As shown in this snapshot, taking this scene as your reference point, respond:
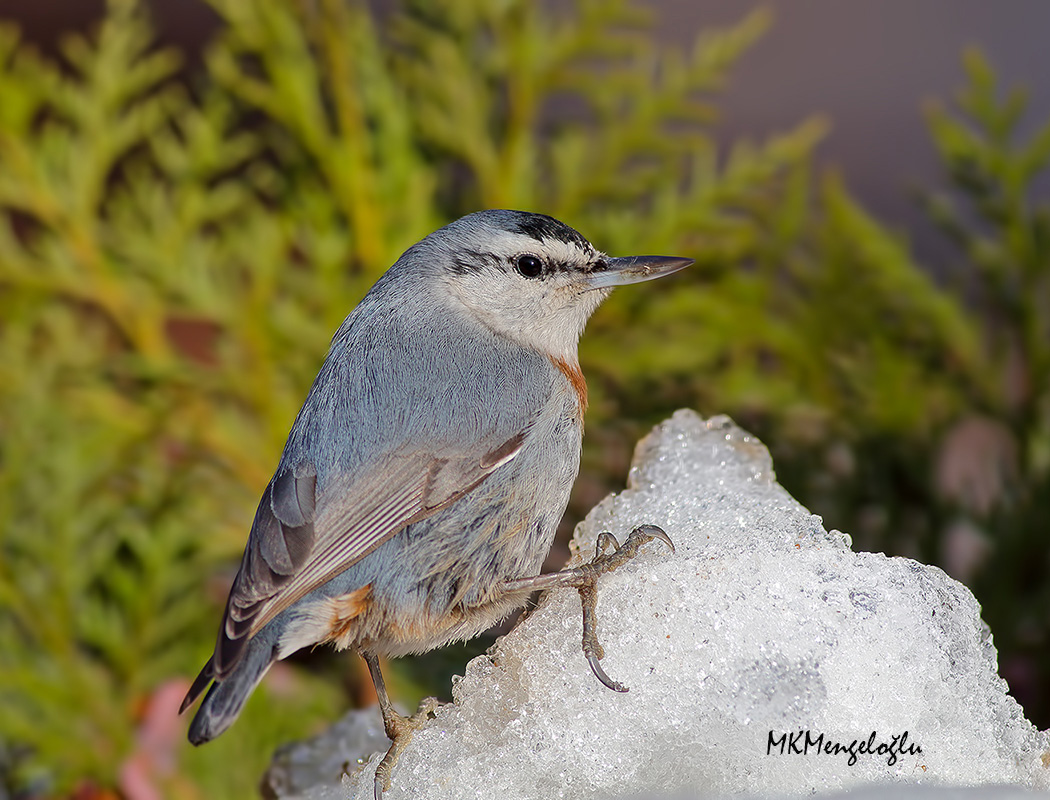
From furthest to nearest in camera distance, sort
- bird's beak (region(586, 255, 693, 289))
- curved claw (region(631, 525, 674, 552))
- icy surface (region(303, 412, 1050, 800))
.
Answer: bird's beak (region(586, 255, 693, 289)), curved claw (region(631, 525, 674, 552)), icy surface (region(303, 412, 1050, 800))

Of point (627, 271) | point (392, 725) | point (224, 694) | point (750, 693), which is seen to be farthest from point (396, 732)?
point (627, 271)

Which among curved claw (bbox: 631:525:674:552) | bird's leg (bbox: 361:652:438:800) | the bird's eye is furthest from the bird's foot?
the bird's eye

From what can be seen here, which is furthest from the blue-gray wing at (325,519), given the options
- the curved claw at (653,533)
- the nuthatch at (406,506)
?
the curved claw at (653,533)

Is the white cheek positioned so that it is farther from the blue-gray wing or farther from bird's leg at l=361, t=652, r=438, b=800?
bird's leg at l=361, t=652, r=438, b=800

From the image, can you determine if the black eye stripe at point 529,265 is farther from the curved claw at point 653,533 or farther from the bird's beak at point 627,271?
the curved claw at point 653,533

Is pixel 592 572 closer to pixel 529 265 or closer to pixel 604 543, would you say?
pixel 604 543

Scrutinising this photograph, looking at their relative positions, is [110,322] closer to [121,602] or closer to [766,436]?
[121,602]
